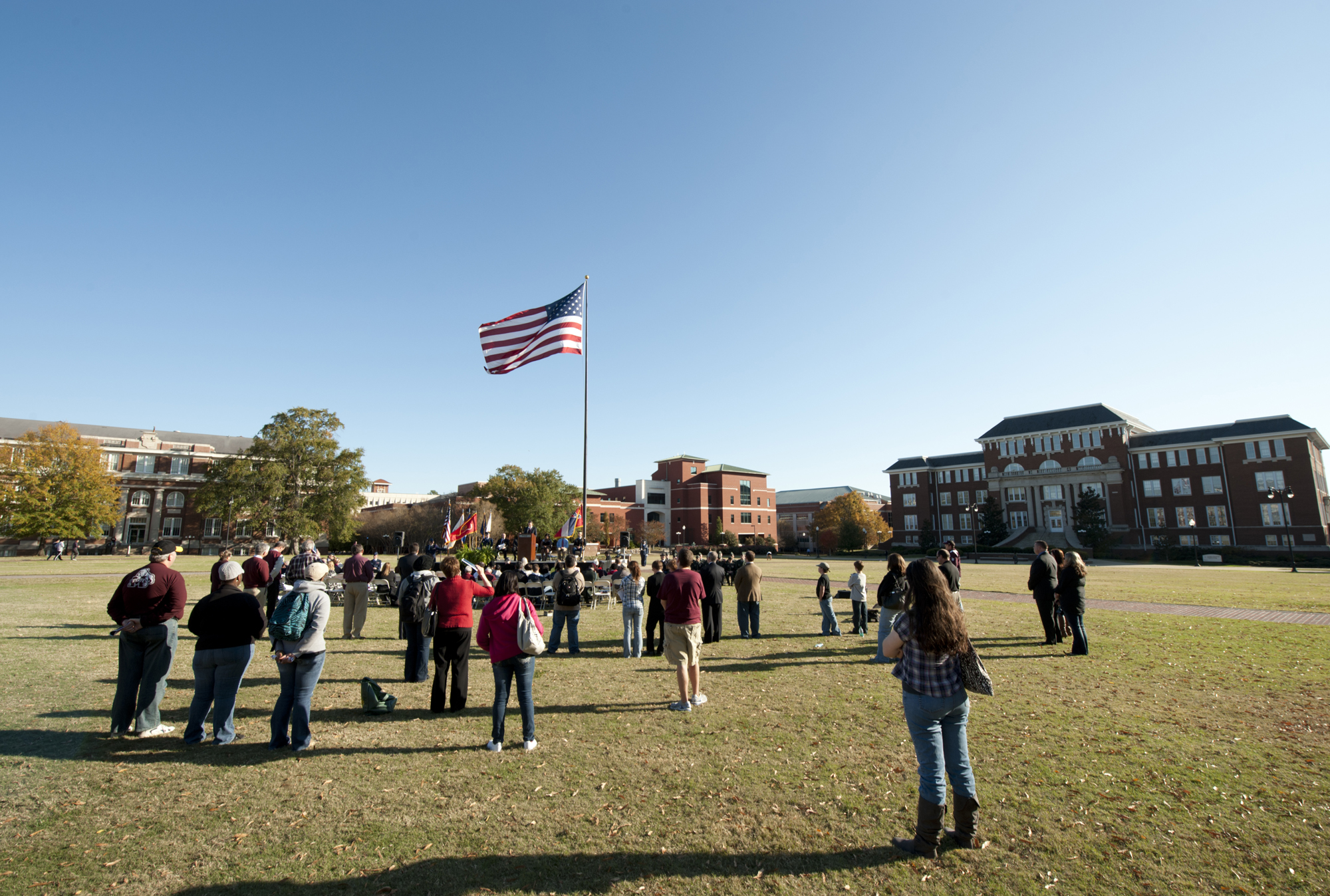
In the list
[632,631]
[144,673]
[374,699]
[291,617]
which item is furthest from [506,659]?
[632,631]

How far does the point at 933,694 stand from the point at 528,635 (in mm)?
3810

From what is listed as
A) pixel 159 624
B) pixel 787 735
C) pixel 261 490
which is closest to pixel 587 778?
pixel 787 735

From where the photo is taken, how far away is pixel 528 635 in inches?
246

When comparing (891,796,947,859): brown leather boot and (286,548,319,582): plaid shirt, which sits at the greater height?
(286,548,319,582): plaid shirt

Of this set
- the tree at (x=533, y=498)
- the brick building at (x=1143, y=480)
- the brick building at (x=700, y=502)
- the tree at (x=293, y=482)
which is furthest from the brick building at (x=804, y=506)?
the tree at (x=293, y=482)

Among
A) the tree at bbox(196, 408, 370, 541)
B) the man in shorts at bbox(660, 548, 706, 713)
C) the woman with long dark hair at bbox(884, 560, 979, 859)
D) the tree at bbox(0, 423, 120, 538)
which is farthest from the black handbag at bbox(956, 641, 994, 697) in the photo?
the tree at bbox(0, 423, 120, 538)

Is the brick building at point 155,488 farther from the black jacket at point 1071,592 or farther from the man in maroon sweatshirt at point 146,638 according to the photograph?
the black jacket at point 1071,592

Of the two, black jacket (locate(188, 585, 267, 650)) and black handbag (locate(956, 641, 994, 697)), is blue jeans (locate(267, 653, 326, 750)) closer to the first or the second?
black jacket (locate(188, 585, 267, 650))

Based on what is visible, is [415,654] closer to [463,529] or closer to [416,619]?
[416,619]

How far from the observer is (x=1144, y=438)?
71.7 m

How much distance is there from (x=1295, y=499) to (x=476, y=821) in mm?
83326

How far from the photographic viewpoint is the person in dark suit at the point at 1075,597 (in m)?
10.8

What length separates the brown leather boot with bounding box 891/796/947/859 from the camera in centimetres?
428

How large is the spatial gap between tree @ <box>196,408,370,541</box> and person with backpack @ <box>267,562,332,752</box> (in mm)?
55869
